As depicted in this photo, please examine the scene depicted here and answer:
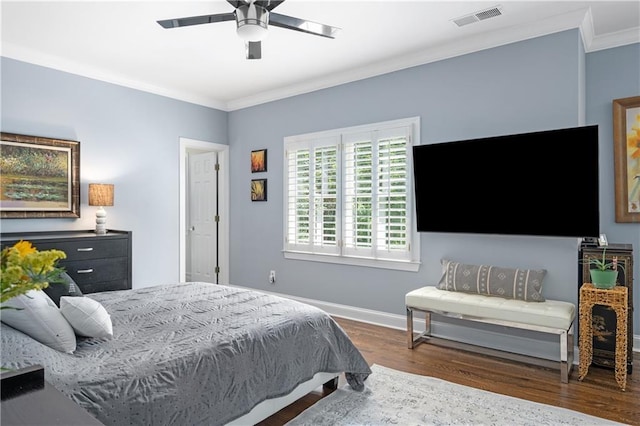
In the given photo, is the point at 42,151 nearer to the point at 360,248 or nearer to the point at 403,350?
the point at 360,248

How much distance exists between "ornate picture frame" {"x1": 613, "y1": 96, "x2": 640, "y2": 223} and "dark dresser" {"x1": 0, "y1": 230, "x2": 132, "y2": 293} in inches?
192

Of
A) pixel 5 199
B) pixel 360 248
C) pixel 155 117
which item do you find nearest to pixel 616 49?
pixel 360 248

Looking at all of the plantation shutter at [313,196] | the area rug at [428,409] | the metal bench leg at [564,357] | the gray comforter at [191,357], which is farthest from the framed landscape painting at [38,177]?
the metal bench leg at [564,357]

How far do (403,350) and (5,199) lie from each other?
4.05 m

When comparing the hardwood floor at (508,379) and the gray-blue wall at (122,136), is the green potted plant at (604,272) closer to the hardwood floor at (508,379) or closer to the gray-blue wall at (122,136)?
the hardwood floor at (508,379)

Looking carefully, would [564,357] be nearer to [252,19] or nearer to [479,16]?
[479,16]

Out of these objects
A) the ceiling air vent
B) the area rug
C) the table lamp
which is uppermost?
the ceiling air vent

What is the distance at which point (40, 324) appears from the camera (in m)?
1.87

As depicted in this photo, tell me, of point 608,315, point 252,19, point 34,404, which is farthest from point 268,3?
point 608,315

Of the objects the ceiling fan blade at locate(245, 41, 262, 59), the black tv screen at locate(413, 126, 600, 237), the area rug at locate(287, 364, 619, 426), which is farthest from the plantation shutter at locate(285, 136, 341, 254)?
the area rug at locate(287, 364, 619, 426)

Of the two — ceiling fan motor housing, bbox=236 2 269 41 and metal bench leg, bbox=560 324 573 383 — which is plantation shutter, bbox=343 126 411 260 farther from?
ceiling fan motor housing, bbox=236 2 269 41

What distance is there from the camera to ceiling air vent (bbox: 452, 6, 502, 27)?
128 inches

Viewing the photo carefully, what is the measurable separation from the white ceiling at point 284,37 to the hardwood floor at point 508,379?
2805 millimetres

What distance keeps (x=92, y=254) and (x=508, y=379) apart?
3.94m
